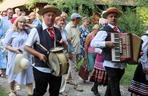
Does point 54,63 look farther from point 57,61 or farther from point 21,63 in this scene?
point 21,63

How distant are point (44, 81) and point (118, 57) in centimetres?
137

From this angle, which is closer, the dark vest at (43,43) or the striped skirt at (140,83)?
the dark vest at (43,43)

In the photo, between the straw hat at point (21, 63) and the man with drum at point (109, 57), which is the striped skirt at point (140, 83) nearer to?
the man with drum at point (109, 57)

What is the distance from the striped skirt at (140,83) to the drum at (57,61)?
1588 millimetres

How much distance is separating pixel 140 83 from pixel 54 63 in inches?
72.1

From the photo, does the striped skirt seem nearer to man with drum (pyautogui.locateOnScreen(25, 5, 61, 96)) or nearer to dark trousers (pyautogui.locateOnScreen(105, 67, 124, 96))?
dark trousers (pyautogui.locateOnScreen(105, 67, 124, 96))

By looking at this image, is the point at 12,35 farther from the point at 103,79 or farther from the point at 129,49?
the point at 129,49

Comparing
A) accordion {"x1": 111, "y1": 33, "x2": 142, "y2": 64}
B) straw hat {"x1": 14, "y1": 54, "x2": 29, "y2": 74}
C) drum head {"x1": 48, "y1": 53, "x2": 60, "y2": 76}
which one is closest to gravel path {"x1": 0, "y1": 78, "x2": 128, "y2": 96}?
straw hat {"x1": 14, "y1": 54, "x2": 29, "y2": 74}

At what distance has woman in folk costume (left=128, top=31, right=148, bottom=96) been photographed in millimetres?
7219

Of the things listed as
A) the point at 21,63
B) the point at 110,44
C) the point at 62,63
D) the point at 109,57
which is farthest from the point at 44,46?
the point at 109,57

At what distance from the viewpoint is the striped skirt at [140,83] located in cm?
742

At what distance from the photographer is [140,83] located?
24.5ft

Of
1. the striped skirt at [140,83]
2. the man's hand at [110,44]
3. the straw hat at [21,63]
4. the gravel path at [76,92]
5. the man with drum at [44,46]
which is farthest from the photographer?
the gravel path at [76,92]

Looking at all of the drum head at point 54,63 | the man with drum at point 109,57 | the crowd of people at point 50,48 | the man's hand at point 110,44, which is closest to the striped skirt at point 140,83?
the crowd of people at point 50,48
